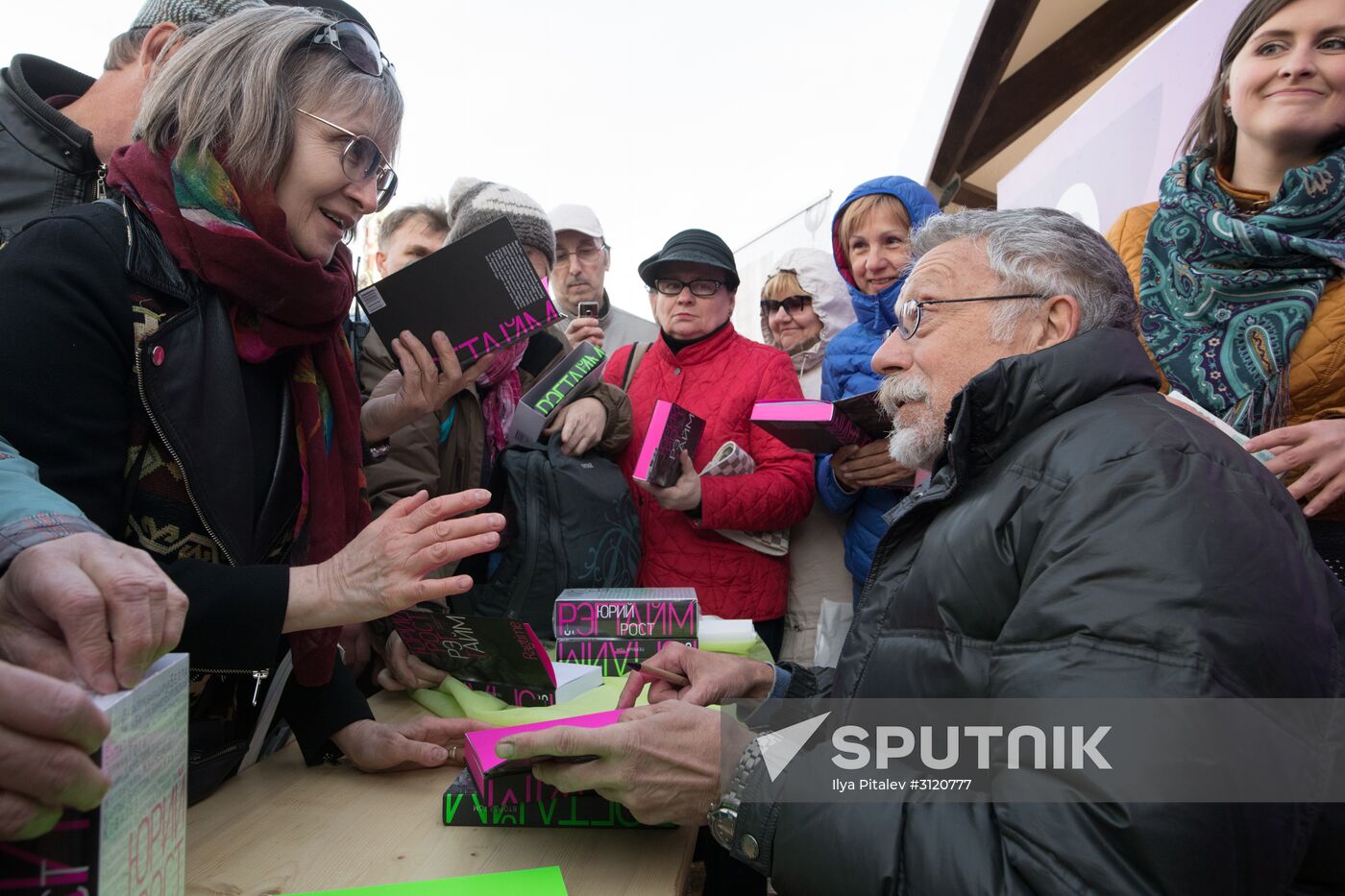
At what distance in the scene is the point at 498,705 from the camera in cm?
173

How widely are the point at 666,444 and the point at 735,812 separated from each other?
144cm

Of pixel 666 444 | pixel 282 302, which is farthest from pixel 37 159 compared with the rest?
pixel 666 444

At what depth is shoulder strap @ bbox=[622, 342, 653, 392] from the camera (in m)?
3.30

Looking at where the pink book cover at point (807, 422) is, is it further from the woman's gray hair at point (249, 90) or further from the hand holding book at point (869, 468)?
the woman's gray hair at point (249, 90)

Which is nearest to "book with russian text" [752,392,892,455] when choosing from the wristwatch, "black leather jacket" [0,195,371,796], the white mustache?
the white mustache

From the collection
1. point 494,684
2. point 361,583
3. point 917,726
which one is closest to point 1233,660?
point 917,726

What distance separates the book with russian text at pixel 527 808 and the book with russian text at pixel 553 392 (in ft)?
4.35

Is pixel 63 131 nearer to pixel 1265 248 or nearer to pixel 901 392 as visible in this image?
pixel 901 392

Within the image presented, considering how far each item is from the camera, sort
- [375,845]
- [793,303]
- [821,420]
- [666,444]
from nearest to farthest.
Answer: [375,845]
[821,420]
[666,444]
[793,303]

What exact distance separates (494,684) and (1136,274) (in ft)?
6.51

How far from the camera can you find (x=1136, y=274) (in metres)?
2.25

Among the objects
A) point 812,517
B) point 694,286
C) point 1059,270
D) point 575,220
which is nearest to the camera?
point 1059,270

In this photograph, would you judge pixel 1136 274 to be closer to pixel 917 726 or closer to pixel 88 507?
pixel 917 726

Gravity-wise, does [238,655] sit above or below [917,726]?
above
